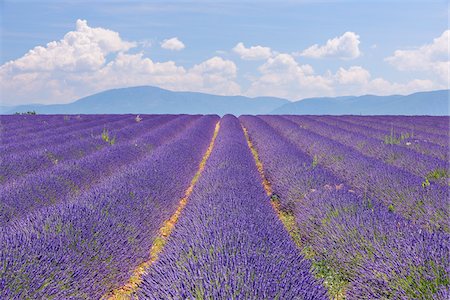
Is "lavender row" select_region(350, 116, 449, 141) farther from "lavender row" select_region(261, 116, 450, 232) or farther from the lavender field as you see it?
the lavender field

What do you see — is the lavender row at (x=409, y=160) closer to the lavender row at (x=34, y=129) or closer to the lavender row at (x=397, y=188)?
the lavender row at (x=397, y=188)

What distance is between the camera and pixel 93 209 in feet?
11.9

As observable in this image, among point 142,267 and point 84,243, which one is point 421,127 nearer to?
point 142,267

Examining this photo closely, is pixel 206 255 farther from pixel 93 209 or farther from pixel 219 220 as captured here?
pixel 93 209

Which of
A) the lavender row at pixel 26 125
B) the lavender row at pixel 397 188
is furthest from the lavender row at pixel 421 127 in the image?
the lavender row at pixel 26 125

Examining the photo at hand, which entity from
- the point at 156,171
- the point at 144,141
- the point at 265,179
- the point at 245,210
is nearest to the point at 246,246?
the point at 245,210

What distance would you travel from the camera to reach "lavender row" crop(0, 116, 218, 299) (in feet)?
7.71

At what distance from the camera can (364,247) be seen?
127 inches

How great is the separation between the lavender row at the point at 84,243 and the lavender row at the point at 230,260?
47 cm

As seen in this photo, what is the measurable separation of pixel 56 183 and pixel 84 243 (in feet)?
8.62

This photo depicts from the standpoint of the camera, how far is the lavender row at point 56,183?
4.43m

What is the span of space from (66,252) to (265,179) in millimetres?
5659

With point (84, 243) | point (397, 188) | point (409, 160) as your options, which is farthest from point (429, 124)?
point (84, 243)

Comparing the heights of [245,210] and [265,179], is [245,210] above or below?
above
